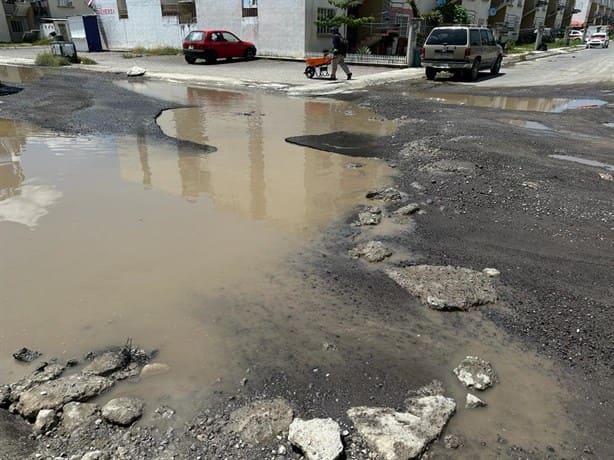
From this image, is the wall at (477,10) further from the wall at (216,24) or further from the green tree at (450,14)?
the wall at (216,24)

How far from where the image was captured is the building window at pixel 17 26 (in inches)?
2073

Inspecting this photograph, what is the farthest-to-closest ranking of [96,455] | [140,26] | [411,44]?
[140,26] → [411,44] → [96,455]

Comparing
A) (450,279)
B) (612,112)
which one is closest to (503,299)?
(450,279)

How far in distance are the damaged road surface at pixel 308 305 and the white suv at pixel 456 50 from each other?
37.1 ft

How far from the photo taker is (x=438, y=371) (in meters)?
3.04

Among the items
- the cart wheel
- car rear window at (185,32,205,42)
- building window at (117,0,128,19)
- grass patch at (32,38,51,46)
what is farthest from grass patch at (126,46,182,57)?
grass patch at (32,38,51,46)

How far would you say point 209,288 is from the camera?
398cm

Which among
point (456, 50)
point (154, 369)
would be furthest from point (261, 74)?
point (154, 369)

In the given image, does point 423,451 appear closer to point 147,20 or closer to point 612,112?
point 612,112

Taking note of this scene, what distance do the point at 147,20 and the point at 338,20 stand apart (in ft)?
56.8

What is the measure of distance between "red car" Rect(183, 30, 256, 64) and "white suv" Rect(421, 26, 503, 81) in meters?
12.6

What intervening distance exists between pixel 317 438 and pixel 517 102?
1412 centimetres

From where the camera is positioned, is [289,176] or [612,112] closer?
[289,176]

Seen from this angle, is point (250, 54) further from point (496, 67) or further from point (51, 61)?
point (496, 67)
